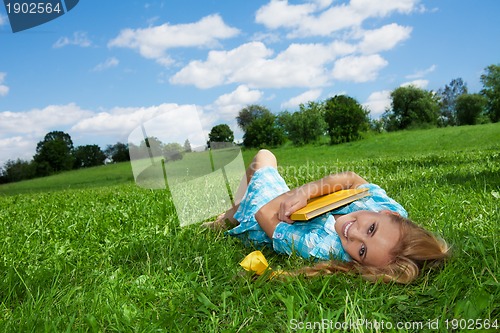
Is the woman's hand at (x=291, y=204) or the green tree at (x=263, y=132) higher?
the green tree at (x=263, y=132)

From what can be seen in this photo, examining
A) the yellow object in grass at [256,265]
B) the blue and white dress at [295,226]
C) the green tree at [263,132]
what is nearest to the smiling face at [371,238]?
the blue and white dress at [295,226]

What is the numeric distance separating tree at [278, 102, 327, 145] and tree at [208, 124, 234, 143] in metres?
13.3

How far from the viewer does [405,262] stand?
3350 millimetres

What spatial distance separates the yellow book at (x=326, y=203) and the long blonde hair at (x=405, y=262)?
16.8 inches

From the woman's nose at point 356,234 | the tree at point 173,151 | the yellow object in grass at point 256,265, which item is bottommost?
the yellow object in grass at point 256,265

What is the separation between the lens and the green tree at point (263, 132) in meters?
10.2

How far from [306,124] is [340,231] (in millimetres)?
18624

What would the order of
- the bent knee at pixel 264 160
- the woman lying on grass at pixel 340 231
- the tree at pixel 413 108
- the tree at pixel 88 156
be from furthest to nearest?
the tree at pixel 413 108 < the tree at pixel 88 156 < the bent knee at pixel 264 160 < the woman lying on grass at pixel 340 231

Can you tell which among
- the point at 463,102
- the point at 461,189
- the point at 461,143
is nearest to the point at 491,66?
the point at 463,102

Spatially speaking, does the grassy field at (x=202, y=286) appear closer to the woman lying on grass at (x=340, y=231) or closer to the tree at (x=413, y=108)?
the woman lying on grass at (x=340, y=231)

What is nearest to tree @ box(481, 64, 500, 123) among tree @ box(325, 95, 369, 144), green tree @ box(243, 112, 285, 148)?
tree @ box(325, 95, 369, 144)

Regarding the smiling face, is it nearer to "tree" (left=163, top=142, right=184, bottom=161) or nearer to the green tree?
"tree" (left=163, top=142, right=184, bottom=161)

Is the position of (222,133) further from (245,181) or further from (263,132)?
(263,132)

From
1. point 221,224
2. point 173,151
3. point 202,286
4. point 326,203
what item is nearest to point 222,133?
point 173,151
